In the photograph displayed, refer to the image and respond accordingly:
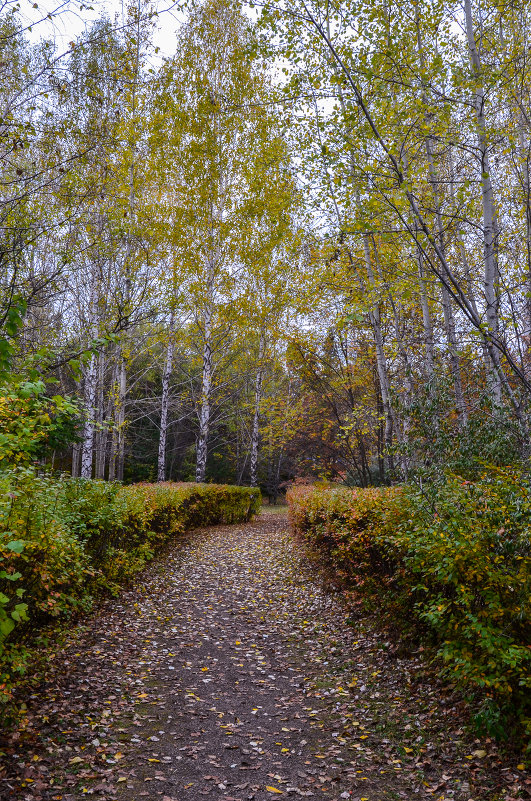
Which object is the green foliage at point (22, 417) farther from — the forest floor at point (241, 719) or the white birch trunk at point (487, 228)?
the white birch trunk at point (487, 228)

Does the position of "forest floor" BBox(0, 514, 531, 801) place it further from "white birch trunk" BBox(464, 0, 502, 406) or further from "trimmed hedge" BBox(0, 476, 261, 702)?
"white birch trunk" BBox(464, 0, 502, 406)

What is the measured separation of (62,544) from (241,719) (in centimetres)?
205

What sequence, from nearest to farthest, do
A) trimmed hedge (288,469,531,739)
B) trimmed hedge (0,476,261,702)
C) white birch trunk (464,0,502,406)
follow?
trimmed hedge (288,469,531,739), trimmed hedge (0,476,261,702), white birch trunk (464,0,502,406)

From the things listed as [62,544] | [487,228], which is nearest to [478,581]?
[62,544]

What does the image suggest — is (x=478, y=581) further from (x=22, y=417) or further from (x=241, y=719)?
(x=22, y=417)

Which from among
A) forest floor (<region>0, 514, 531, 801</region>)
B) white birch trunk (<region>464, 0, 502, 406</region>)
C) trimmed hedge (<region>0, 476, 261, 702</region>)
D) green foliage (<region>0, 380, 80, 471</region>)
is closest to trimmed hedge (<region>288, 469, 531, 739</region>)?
forest floor (<region>0, 514, 531, 801</region>)

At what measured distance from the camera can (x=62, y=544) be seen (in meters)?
3.66

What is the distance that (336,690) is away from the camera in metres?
4.30

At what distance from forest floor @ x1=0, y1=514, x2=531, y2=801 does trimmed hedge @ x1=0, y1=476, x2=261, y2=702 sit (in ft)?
1.50

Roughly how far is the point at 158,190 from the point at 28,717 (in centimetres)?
1407

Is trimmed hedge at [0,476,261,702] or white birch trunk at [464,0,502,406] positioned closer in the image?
trimmed hedge at [0,476,261,702]

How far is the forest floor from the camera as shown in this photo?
115 inches

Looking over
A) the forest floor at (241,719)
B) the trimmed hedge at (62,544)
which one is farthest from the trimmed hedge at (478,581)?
the trimmed hedge at (62,544)

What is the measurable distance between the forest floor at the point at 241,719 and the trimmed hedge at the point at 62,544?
1.50 feet
